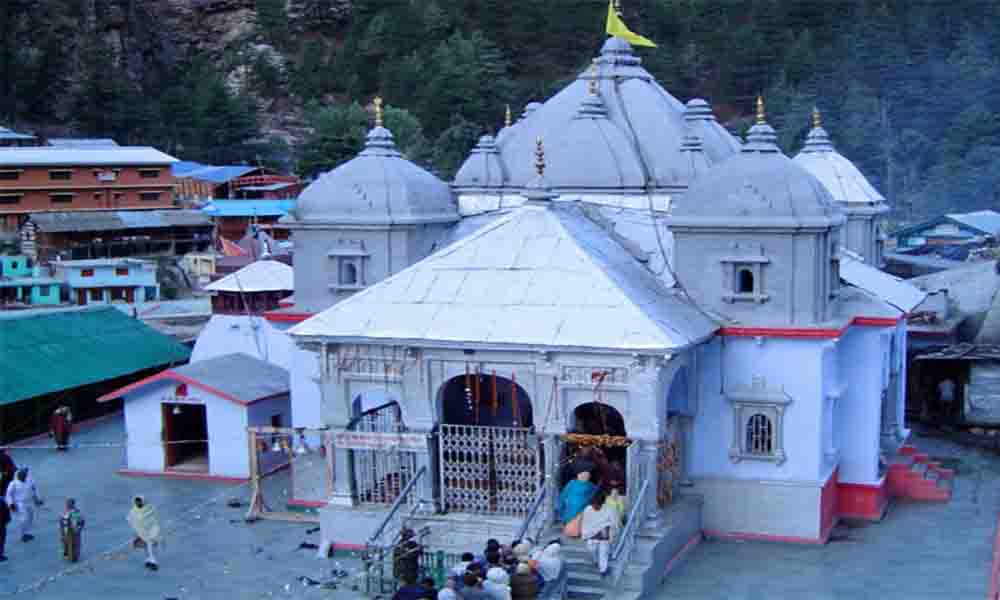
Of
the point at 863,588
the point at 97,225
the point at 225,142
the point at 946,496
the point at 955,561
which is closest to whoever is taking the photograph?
the point at 863,588

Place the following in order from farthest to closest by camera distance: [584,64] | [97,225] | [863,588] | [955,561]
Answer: [584,64] → [97,225] → [955,561] → [863,588]

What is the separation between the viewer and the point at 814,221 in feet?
56.6

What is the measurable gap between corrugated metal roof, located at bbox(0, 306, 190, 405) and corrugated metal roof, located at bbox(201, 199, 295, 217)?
2374cm

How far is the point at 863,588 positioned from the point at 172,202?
141 ft

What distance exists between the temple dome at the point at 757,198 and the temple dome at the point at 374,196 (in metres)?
4.53

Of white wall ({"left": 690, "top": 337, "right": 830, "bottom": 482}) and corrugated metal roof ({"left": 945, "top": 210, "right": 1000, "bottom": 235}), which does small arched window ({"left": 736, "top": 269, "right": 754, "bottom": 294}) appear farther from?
corrugated metal roof ({"left": 945, "top": 210, "right": 1000, "bottom": 235})

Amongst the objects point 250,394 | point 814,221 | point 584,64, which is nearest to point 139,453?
point 250,394

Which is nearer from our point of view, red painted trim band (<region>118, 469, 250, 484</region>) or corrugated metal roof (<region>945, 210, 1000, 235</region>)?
red painted trim band (<region>118, 469, 250, 484</region>)

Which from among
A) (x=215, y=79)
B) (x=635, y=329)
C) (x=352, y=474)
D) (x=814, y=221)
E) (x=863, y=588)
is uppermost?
(x=215, y=79)

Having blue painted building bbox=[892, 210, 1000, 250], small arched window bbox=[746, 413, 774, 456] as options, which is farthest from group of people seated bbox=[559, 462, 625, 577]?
blue painted building bbox=[892, 210, 1000, 250]

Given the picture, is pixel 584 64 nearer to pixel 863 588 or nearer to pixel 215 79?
pixel 215 79

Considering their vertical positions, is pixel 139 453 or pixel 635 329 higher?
pixel 635 329

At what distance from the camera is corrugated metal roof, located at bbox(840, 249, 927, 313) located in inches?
842

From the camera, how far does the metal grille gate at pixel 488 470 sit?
16.4 meters
